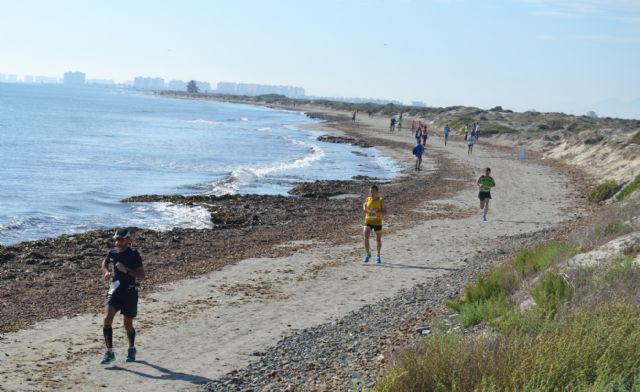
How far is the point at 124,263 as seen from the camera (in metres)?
9.50

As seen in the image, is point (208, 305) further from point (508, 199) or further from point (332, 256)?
point (508, 199)

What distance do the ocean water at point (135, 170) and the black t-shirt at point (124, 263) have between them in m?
11.6

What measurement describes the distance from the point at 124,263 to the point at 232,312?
3.41 m

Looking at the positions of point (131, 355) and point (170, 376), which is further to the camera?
point (131, 355)

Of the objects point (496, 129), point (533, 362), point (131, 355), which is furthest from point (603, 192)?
point (496, 129)

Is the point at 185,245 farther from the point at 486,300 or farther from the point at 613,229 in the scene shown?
the point at 613,229

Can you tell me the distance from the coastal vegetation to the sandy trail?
312 cm

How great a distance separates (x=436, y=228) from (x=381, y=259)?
477 cm

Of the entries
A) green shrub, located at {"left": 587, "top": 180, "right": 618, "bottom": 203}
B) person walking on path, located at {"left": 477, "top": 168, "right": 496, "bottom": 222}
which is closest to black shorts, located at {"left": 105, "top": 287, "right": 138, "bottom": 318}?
person walking on path, located at {"left": 477, "top": 168, "right": 496, "bottom": 222}

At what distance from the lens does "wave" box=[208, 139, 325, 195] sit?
107 feet

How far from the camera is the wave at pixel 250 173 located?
3250cm

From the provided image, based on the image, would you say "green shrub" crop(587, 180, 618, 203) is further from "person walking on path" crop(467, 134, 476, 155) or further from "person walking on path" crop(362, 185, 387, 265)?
"person walking on path" crop(467, 134, 476, 155)

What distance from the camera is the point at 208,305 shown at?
13.0 metres

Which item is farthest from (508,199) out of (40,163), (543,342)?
(40,163)
